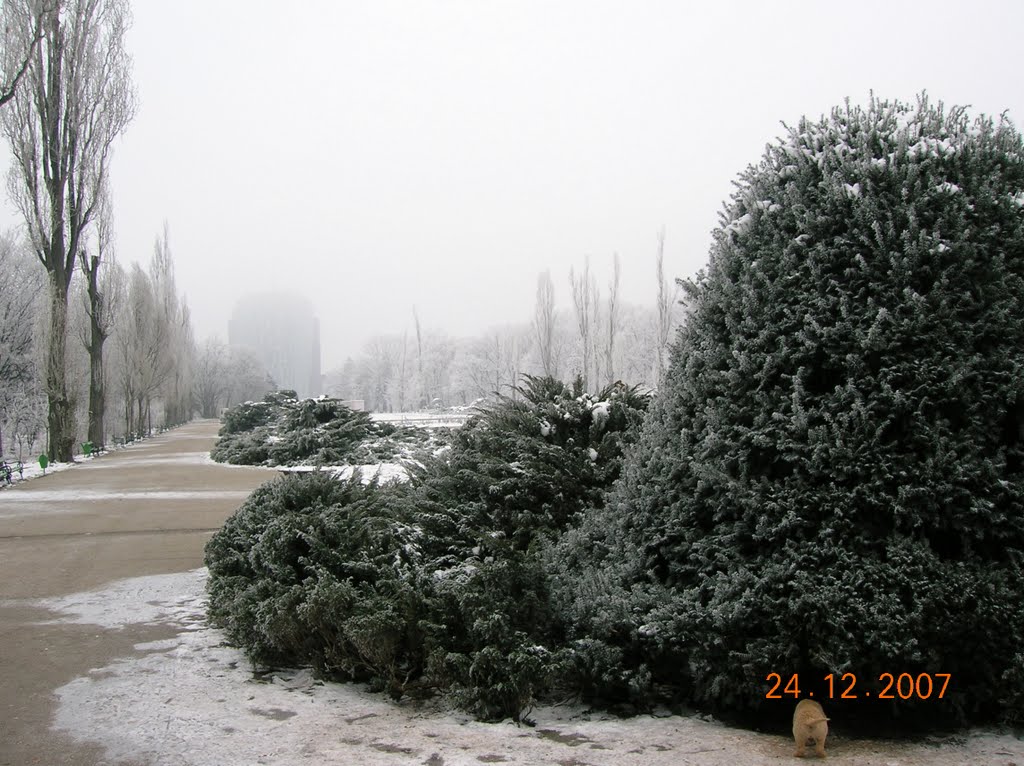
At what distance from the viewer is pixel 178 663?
175 inches

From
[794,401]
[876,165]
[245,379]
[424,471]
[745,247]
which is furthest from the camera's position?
[245,379]

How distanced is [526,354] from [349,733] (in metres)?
71.0

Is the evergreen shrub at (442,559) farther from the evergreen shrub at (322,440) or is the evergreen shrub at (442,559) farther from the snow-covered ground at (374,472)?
the evergreen shrub at (322,440)

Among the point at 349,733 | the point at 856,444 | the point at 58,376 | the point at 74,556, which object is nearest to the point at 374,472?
the point at 74,556

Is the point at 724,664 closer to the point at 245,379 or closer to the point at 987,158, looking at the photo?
the point at 987,158

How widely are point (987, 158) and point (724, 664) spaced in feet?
8.04

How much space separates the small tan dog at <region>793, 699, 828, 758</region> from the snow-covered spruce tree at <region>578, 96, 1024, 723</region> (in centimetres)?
16

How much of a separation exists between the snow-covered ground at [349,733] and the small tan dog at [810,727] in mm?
64

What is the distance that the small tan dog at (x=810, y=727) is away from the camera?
9.22 feet

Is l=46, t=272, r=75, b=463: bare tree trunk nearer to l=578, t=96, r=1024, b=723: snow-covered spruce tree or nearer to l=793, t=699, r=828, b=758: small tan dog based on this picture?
l=578, t=96, r=1024, b=723: snow-covered spruce tree

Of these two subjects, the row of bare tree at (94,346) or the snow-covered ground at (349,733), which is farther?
the row of bare tree at (94,346)

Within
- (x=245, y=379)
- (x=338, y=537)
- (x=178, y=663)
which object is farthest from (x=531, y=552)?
(x=245, y=379)

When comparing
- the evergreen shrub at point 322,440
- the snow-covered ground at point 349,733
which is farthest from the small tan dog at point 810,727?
the evergreen shrub at point 322,440
